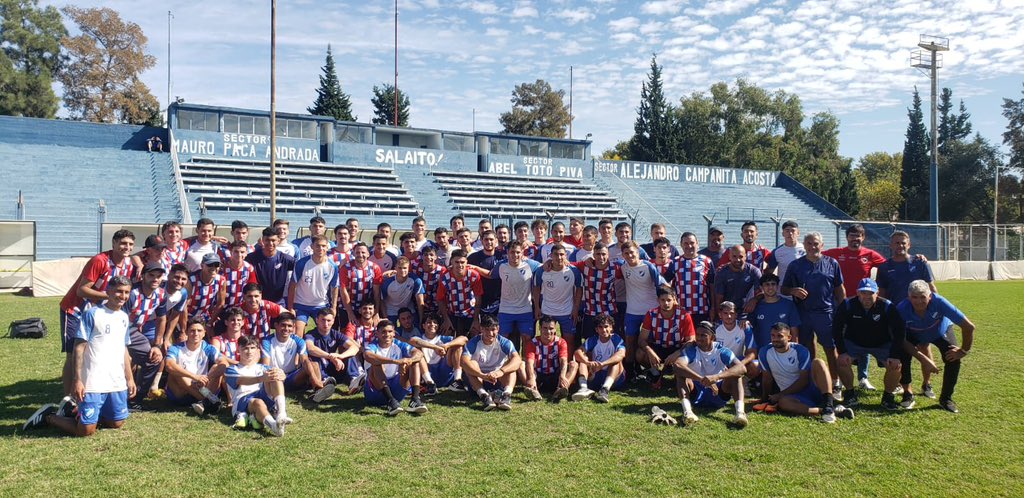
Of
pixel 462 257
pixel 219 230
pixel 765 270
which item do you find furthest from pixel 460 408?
pixel 219 230

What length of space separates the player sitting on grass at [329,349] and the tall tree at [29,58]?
139ft

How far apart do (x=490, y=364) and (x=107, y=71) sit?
46407 mm

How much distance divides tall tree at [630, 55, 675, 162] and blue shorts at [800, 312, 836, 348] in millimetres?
42418

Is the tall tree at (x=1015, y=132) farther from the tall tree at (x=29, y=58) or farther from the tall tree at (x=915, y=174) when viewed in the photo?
the tall tree at (x=29, y=58)

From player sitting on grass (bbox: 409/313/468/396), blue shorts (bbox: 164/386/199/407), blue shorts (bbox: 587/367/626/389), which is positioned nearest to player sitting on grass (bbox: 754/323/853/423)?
blue shorts (bbox: 587/367/626/389)

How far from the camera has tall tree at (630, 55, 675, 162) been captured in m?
48.8

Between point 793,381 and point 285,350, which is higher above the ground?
point 285,350

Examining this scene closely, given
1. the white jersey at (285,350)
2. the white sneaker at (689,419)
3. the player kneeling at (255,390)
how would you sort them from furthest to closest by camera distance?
the white jersey at (285,350), the white sneaker at (689,419), the player kneeling at (255,390)

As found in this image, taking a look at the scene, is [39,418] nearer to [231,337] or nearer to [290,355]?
[231,337]

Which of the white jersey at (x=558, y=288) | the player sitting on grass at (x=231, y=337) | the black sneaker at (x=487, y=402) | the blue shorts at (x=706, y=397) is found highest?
the white jersey at (x=558, y=288)

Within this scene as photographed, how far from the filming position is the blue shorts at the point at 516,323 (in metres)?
8.01

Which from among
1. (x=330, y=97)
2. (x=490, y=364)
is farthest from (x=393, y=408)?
(x=330, y=97)

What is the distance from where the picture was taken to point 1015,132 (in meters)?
50.0

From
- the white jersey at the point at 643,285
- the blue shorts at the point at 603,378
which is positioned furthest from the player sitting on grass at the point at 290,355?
the white jersey at the point at 643,285
